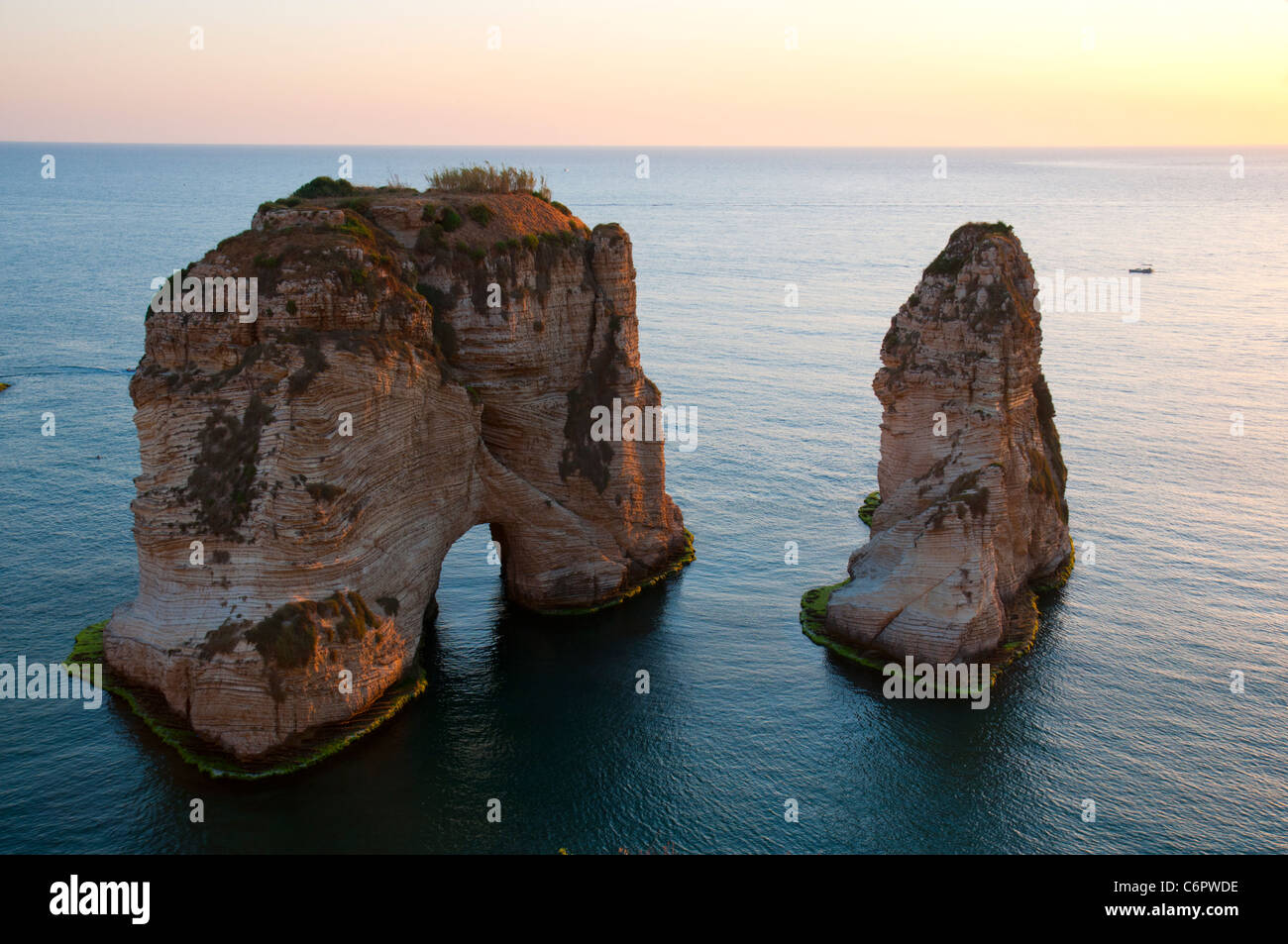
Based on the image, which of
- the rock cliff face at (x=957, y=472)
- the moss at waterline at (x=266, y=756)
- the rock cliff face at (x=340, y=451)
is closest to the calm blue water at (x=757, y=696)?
the moss at waterline at (x=266, y=756)

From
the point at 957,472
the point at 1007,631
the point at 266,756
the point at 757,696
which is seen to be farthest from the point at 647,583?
the point at 266,756

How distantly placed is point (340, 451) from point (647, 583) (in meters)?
21.2

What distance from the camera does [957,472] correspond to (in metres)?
53.1

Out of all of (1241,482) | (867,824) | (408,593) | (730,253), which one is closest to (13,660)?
(408,593)

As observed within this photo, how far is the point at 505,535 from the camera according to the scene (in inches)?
2228

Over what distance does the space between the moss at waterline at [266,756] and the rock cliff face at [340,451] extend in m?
0.52

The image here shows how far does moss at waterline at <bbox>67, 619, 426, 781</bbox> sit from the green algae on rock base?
64.0 ft

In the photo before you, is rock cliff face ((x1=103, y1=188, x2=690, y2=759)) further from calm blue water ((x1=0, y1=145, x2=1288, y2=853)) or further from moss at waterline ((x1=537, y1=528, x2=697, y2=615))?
calm blue water ((x1=0, y1=145, x2=1288, y2=853))

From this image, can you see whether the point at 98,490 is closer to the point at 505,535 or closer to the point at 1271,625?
the point at 505,535

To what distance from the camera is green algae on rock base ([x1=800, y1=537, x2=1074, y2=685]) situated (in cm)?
5059

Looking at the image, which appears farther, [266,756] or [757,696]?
[757,696]

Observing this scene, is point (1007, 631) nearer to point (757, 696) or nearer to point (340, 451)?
point (757, 696)

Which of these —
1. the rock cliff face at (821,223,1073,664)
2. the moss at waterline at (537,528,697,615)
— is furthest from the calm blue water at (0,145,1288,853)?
the rock cliff face at (821,223,1073,664)

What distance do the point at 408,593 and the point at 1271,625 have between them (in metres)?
42.3
